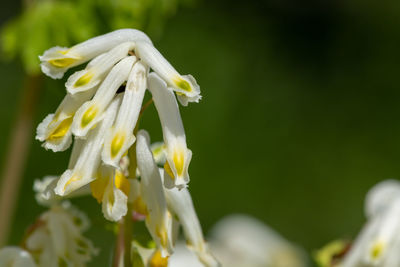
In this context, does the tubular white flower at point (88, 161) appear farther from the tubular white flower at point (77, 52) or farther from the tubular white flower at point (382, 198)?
the tubular white flower at point (382, 198)

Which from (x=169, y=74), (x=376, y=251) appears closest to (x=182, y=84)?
(x=169, y=74)

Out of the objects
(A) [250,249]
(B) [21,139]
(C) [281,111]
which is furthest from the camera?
(C) [281,111]

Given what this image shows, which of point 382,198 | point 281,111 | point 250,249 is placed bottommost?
point 382,198

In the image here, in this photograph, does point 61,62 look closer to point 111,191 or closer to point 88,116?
point 88,116

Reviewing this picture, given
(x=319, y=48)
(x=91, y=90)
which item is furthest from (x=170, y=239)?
(x=319, y=48)

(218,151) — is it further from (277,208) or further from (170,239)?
(170,239)

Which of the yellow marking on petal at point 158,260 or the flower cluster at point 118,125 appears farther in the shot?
the yellow marking on petal at point 158,260

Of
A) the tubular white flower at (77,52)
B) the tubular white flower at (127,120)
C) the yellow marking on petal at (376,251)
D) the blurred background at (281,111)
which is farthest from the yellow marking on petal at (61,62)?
the blurred background at (281,111)

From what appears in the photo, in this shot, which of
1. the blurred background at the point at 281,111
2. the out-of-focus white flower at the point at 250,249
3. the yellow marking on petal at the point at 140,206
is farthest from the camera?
the blurred background at the point at 281,111
